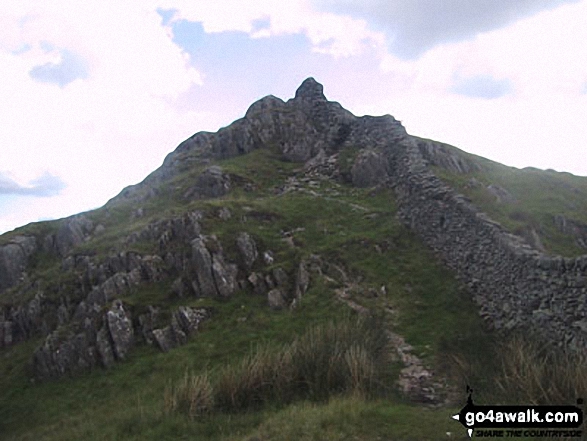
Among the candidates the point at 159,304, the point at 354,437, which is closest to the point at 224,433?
the point at 354,437

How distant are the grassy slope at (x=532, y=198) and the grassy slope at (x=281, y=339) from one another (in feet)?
13.4

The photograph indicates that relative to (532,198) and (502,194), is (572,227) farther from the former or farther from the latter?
(532,198)

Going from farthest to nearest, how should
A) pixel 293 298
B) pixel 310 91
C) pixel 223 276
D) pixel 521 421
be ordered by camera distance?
1. pixel 310 91
2. pixel 223 276
3. pixel 293 298
4. pixel 521 421

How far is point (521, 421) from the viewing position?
12422mm

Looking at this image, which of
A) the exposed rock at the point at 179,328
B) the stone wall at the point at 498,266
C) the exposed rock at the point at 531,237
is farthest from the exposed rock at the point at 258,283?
the exposed rock at the point at 531,237

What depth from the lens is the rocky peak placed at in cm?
5347

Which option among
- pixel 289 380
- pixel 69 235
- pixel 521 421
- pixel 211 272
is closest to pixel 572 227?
pixel 211 272

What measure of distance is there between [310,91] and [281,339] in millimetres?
36810

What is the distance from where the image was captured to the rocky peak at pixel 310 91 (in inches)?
2105

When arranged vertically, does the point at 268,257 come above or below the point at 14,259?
below

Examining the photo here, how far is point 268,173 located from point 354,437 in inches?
1266

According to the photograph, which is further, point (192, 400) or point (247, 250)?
point (247, 250)

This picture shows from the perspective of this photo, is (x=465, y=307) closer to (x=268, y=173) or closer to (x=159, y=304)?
(x=159, y=304)

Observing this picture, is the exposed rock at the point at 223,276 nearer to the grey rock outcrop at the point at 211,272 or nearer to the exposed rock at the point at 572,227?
the grey rock outcrop at the point at 211,272
